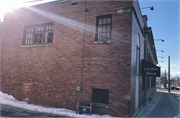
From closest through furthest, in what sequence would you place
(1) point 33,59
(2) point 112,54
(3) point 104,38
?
(2) point 112,54 → (3) point 104,38 → (1) point 33,59

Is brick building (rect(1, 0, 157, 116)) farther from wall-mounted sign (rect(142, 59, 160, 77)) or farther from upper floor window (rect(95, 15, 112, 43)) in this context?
wall-mounted sign (rect(142, 59, 160, 77))

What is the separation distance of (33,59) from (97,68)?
18.9 feet

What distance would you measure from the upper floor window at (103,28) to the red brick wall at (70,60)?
0.29 m

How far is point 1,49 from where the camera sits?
13602 millimetres

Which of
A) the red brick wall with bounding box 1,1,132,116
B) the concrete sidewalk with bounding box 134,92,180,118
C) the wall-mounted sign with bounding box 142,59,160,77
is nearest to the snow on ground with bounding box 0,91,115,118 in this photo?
the red brick wall with bounding box 1,1,132,116

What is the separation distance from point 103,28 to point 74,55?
2.75 metres

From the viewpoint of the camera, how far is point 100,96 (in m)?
8.90

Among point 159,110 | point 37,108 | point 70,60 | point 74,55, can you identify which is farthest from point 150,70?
point 37,108

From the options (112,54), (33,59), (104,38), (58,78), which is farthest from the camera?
(33,59)

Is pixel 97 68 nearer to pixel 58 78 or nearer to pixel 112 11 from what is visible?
pixel 58 78

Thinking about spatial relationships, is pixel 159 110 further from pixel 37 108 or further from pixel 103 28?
pixel 37 108

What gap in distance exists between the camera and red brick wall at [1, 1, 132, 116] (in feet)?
28.3

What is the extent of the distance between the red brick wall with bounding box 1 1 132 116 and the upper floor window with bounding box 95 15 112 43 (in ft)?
0.96

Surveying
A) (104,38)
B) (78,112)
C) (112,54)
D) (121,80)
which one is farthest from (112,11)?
(78,112)
